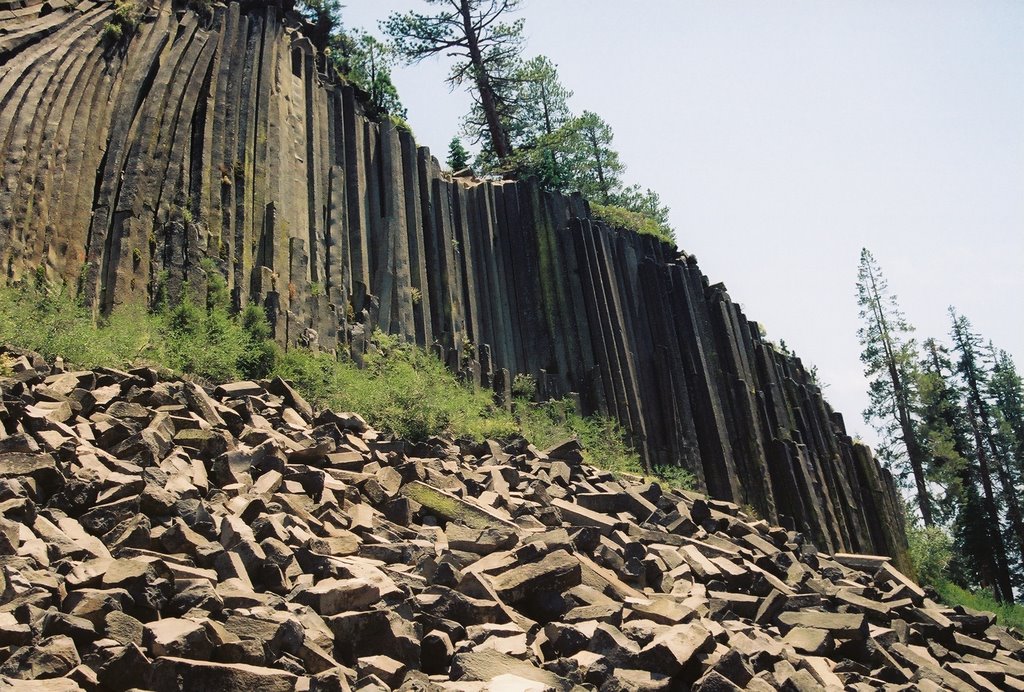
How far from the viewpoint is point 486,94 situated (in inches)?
1060

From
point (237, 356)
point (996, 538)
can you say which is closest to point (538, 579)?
point (237, 356)

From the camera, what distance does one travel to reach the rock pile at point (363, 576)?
4.12m

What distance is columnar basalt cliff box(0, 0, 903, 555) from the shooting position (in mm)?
11758

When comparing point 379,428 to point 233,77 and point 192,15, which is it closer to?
point 233,77

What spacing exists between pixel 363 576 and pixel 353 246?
1089cm

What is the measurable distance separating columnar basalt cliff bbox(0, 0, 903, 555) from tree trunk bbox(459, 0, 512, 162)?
6.41m

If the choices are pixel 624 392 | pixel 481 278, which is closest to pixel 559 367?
pixel 624 392

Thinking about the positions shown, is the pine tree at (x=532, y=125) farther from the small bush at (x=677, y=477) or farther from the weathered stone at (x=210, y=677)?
the weathered stone at (x=210, y=677)

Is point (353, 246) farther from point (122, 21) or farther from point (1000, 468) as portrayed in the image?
point (1000, 468)

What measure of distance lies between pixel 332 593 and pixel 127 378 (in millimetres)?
4416

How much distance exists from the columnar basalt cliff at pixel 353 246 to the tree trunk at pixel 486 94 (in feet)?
21.0

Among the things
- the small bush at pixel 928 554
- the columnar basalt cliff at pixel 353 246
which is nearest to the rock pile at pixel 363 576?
the columnar basalt cliff at pixel 353 246

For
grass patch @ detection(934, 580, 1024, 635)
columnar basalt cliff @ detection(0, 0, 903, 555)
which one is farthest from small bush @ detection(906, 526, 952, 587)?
columnar basalt cliff @ detection(0, 0, 903, 555)

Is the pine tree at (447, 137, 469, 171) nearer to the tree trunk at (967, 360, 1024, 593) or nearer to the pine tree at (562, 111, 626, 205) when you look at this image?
the pine tree at (562, 111, 626, 205)
